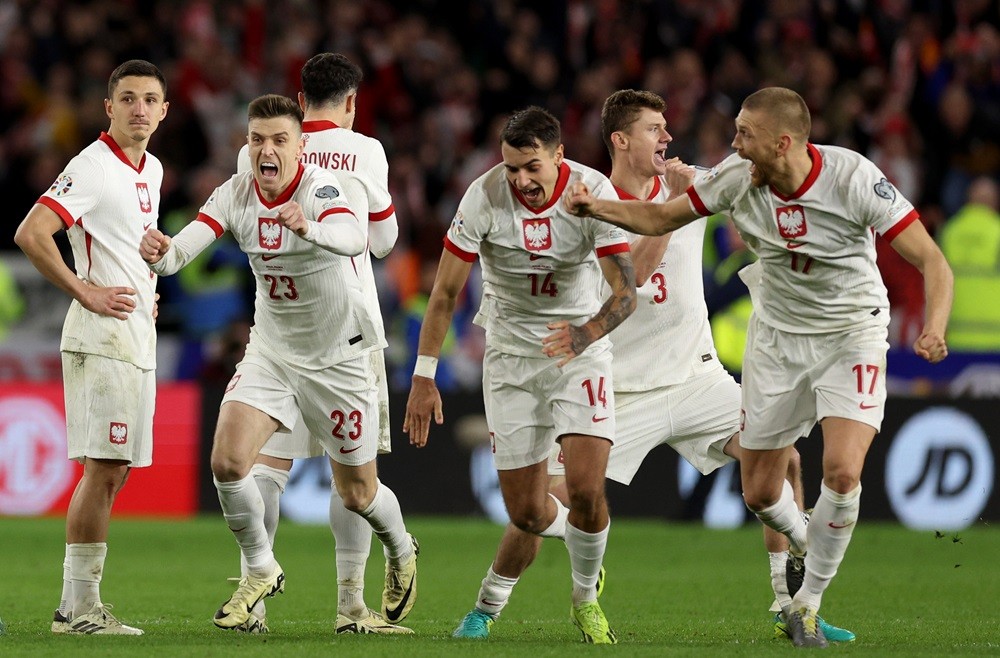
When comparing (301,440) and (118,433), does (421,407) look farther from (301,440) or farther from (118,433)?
(118,433)

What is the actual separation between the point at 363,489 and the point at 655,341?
78.2 inches

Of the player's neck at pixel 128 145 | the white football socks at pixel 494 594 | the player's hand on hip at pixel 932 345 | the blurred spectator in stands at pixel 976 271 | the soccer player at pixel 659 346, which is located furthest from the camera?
the blurred spectator in stands at pixel 976 271

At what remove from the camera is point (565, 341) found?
23.8ft

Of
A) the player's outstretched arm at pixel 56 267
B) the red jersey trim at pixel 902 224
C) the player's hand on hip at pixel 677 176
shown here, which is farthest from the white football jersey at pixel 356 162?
the red jersey trim at pixel 902 224

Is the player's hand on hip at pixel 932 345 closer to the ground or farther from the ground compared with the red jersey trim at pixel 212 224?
closer to the ground

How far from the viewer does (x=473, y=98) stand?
58.7ft

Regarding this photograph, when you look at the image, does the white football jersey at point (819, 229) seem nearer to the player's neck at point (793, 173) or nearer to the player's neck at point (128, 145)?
the player's neck at point (793, 173)

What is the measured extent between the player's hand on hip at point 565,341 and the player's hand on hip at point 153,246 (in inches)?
69.6

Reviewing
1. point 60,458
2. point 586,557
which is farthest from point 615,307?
point 60,458

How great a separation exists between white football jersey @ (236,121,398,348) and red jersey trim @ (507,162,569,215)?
87 centimetres

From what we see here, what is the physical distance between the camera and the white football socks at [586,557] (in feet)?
24.5

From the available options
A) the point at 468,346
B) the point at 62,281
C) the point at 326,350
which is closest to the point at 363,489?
the point at 326,350

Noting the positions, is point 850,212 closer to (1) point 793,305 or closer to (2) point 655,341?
(1) point 793,305

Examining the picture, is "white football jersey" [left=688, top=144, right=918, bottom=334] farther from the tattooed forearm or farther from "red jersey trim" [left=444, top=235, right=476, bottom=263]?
"red jersey trim" [left=444, top=235, right=476, bottom=263]
